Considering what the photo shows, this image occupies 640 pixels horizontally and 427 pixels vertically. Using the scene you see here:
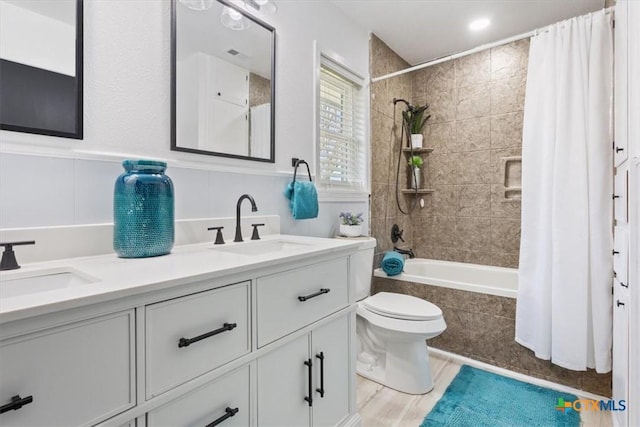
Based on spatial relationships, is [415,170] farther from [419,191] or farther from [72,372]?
[72,372]

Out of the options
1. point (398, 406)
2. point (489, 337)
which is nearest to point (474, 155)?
point (489, 337)

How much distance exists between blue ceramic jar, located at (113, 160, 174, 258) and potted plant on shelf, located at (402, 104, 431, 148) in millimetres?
2522

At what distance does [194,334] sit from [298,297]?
15.9 inches

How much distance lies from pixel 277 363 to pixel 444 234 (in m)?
2.49

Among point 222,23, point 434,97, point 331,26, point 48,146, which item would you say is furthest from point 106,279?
point 434,97

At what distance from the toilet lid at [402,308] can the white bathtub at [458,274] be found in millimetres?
331

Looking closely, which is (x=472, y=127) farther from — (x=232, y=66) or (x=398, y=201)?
(x=232, y=66)

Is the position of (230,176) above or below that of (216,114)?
below

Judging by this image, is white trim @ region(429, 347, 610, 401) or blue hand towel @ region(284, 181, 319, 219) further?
white trim @ region(429, 347, 610, 401)

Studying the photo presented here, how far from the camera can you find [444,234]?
3.09 meters

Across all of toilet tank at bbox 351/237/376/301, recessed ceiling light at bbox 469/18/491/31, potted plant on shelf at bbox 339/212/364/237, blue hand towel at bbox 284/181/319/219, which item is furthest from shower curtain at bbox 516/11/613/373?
blue hand towel at bbox 284/181/319/219

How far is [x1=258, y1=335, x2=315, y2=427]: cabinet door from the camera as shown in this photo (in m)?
0.99

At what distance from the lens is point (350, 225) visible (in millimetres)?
2113

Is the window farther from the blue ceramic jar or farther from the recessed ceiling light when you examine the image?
the blue ceramic jar
